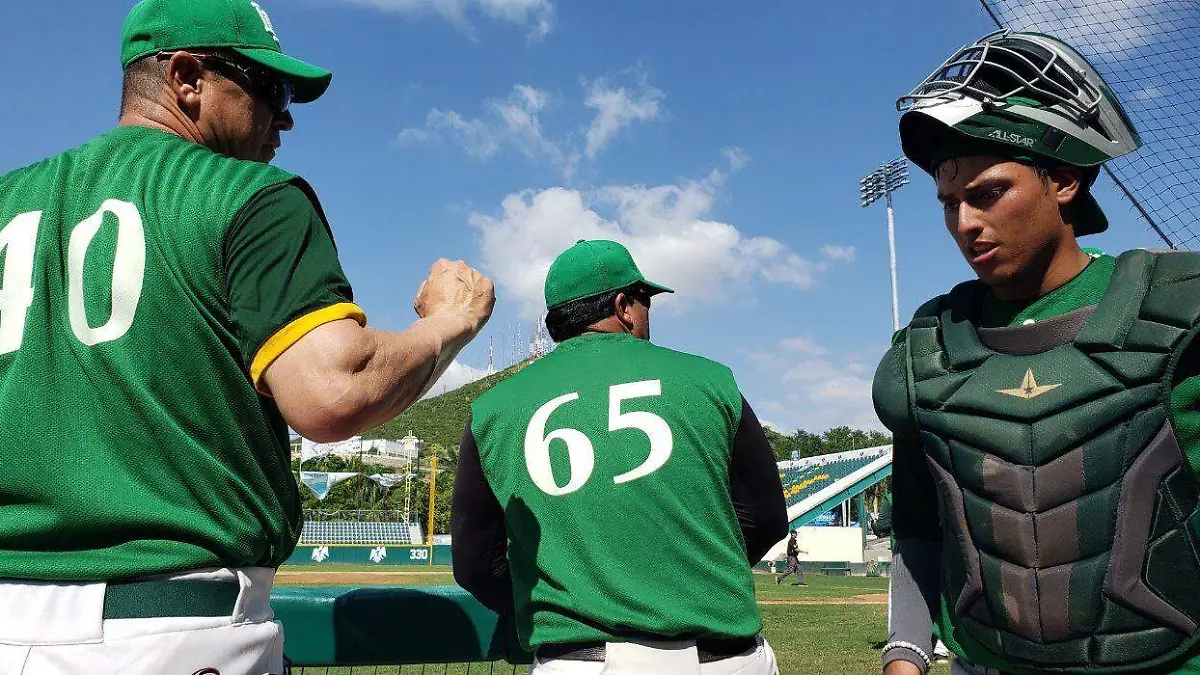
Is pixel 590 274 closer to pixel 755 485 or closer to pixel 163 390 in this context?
pixel 755 485

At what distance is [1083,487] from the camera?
6.72 ft

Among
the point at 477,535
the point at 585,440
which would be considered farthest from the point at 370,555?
the point at 585,440

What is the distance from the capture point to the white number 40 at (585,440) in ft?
9.11

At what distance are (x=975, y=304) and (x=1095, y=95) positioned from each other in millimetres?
607

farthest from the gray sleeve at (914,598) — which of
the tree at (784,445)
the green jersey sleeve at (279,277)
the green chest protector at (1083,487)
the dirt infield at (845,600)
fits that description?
the tree at (784,445)

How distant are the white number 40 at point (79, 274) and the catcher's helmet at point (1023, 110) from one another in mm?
1888

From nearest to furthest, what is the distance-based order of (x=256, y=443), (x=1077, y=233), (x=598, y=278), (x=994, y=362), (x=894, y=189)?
(x=256, y=443) → (x=994, y=362) → (x=1077, y=233) → (x=598, y=278) → (x=894, y=189)

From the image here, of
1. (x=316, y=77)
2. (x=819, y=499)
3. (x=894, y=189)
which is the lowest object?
(x=819, y=499)

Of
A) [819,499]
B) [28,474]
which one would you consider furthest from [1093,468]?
[819,499]

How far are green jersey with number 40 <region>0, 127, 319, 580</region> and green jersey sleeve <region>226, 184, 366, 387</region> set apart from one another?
0.16 ft

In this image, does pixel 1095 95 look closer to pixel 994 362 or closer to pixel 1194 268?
pixel 1194 268

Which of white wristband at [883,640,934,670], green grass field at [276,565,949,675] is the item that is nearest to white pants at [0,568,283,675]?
green grass field at [276,565,949,675]

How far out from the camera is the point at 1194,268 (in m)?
2.12

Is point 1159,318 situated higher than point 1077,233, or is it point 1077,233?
point 1077,233
